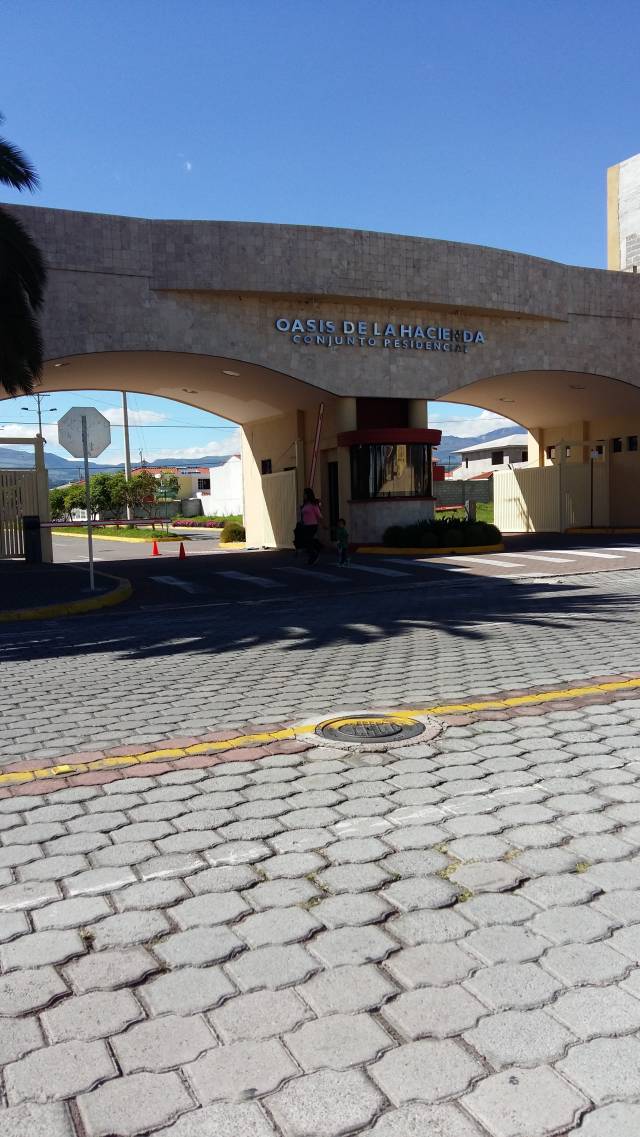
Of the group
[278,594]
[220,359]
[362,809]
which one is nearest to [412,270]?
[220,359]

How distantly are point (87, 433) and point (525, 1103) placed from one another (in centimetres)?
1333

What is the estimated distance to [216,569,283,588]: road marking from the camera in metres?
16.0

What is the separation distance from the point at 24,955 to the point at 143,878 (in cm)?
61

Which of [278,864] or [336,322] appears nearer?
[278,864]

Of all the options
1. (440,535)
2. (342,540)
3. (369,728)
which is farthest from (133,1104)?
(440,535)

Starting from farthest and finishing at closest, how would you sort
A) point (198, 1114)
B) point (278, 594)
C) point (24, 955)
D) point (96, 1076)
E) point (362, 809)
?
point (278, 594), point (362, 809), point (24, 955), point (96, 1076), point (198, 1114)

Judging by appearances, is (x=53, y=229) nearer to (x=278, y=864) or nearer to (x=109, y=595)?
(x=109, y=595)

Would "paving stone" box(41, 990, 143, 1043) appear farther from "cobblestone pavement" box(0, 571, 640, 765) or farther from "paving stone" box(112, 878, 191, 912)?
"cobblestone pavement" box(0, 571, 640, 765)

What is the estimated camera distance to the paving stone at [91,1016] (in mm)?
2449

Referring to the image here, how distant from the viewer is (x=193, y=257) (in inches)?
858

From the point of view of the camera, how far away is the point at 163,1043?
239cm

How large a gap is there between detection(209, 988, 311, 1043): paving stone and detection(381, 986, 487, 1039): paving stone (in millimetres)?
253

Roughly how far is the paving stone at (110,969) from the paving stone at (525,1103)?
1.10m

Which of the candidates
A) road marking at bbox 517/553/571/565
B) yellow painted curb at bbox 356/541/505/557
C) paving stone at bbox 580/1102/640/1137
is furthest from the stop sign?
paving stone at bbox 580/1102/640/1137
